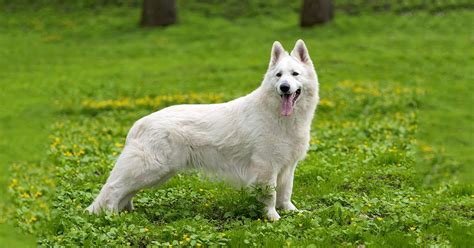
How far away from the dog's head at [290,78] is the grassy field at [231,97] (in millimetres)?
1531

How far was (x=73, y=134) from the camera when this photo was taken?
16.6 metres

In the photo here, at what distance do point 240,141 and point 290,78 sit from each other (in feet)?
3.79

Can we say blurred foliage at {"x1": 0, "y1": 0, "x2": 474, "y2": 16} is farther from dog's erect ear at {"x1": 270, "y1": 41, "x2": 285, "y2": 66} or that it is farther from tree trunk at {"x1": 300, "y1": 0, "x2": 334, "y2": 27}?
dog's erect ear at {"x1": 270, "y1": 41, "x2": 285, "y2": 66}

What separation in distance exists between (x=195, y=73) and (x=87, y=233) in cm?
1616

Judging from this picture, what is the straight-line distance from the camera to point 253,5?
1358 inches

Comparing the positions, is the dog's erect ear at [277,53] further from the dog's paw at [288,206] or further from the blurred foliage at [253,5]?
the blurred foliage at [253,5]

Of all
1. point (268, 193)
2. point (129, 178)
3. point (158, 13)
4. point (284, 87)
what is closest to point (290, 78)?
point (284, 87)

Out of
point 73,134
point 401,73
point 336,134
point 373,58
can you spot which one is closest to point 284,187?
point 336,134

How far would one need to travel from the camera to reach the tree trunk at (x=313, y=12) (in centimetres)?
3014

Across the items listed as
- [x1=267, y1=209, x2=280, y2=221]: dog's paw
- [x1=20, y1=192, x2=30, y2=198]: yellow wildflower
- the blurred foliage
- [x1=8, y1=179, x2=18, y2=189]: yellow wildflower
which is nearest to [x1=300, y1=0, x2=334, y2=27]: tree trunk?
the blurred foliage

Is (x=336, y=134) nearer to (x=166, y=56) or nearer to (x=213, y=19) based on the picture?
(x=166, y=56)

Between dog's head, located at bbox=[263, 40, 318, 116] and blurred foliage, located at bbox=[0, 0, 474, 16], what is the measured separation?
75.8 ft

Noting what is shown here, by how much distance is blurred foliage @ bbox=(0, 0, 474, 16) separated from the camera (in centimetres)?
3250

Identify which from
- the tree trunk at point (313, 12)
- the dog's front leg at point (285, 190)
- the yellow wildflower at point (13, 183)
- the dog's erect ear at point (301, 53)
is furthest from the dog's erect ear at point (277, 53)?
the tree trunk at point (313, 12)
